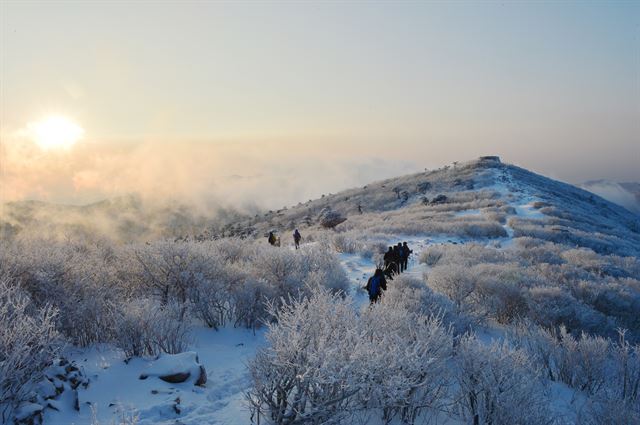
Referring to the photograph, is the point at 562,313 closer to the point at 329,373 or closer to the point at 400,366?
the point at 400,366

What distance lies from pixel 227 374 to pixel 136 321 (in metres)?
1.67

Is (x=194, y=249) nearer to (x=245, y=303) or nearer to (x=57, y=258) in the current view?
(x=245, y=303)

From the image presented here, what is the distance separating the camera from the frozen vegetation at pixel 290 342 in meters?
4.94

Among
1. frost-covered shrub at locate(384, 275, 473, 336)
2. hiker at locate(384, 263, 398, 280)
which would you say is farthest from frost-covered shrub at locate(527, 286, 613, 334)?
hiker at locate(384, 263, 398, 280)

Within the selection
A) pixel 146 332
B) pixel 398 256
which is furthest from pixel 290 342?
pixel 398 256

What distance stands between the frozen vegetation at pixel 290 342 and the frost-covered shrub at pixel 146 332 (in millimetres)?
23

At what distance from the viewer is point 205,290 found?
31.0 ft

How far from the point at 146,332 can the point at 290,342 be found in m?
3.39

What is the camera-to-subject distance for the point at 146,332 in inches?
→ 279

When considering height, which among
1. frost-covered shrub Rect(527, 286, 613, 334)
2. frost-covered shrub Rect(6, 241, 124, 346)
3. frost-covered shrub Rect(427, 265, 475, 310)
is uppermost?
frost-covered shrub Rect(6, 241, 124, 346)

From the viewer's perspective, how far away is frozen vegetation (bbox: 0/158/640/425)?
194 inches

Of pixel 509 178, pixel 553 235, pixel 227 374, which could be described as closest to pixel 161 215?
pixel 509 178

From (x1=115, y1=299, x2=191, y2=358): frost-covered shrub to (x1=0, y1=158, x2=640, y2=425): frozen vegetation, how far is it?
0.02m

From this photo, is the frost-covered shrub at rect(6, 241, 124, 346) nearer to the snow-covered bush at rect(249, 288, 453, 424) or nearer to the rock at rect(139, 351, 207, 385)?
the rock at rect(139, 351, 207, 385)
